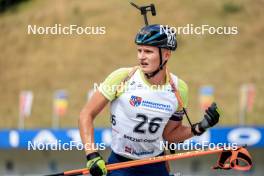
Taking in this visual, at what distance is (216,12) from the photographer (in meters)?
44.6

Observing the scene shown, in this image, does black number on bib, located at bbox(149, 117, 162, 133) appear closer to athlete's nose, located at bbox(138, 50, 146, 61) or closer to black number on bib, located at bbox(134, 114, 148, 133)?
black number on bib, located at bbox(134, 114, 148, 133)

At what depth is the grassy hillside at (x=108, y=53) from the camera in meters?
36.5

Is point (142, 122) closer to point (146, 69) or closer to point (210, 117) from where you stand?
point (146, 69)

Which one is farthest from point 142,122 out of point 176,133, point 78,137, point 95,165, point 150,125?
point 78,137

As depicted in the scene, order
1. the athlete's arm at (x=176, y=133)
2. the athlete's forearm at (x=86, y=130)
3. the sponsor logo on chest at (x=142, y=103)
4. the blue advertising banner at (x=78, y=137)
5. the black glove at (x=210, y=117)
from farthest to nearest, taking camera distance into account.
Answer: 1. the blue advertising banner at (x=78, y=137)
2. the athlete's arm at (x=176, y=133)
3. the black glove at (x=210, y=117)
4. the sponsor logo on chest at (x=142, y=103)
5. the athlete's forearm at (x=86, y=130)

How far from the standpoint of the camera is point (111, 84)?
687cm

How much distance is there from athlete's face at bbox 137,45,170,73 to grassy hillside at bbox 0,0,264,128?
2588cm

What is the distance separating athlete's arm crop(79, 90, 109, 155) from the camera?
6.75 metres

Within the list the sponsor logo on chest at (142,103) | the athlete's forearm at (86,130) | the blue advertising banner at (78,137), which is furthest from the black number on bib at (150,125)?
the blue advertising banner at (78,137)

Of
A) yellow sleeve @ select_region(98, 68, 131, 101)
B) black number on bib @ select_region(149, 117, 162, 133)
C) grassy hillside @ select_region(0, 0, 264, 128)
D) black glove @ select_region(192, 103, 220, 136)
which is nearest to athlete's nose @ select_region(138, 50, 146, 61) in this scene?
yellow sleeve @ select_region(98, 68, 131, 101)

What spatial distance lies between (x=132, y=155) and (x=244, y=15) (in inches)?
1492

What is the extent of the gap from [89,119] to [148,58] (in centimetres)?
77

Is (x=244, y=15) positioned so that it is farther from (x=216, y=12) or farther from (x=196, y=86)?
(x=196, y=86)

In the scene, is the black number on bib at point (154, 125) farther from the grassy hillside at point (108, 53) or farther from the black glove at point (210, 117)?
the grassy hillside at point (108, 53)
